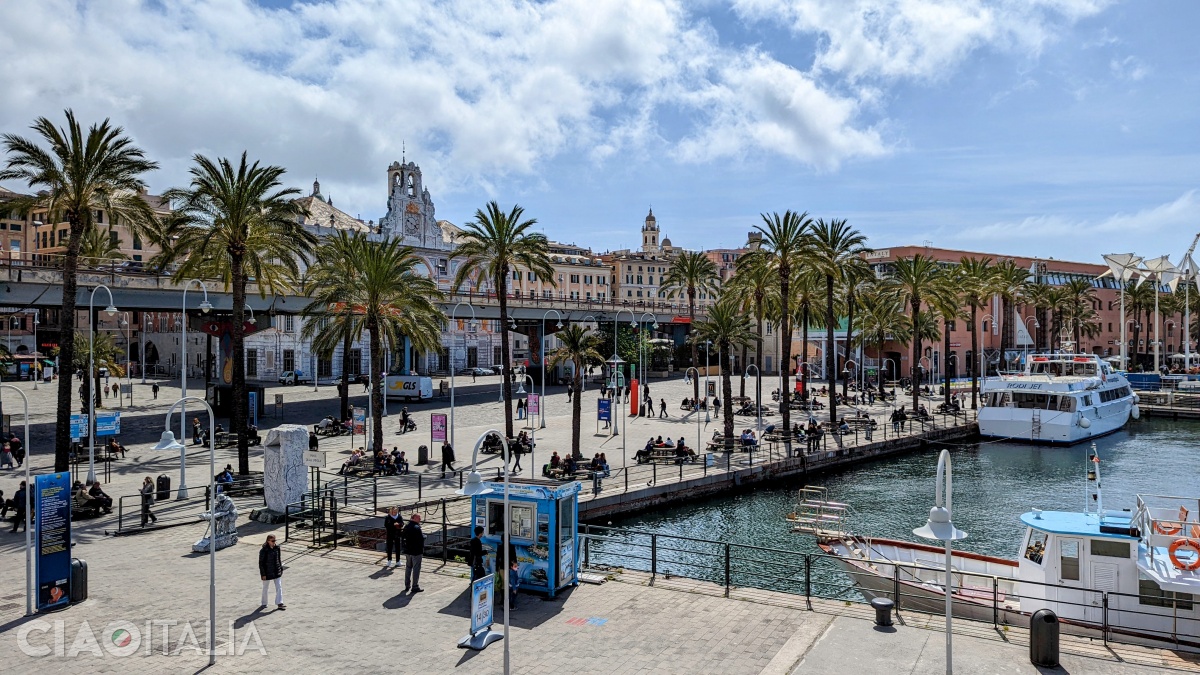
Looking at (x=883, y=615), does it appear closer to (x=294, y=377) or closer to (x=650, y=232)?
(x=294, y=377)

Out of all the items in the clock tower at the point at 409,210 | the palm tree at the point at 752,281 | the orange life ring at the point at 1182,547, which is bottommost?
the orange life ring at the point at 1182,547

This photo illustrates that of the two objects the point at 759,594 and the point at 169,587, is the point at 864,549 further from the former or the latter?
the point at 169,587

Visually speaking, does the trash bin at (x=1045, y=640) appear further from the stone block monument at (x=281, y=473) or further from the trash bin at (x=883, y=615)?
the stone block monument at (x=281, y=473)

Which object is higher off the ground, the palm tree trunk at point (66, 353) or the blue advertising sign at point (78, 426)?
the palm tree trunk at point (66, 353)

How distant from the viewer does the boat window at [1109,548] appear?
17.0 m

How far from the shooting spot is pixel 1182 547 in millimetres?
16766

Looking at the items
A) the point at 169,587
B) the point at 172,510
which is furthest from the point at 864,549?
the point at 172,510

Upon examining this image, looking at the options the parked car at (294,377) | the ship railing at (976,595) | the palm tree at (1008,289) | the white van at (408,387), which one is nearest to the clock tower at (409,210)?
the parked car at (294,377)

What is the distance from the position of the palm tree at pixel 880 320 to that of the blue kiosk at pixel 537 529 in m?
57.7

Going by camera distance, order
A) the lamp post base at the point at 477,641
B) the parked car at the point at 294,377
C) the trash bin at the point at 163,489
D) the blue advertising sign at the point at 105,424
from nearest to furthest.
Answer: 1. the lamp post base at the point at 477,641
2. the trash bin at the point at 163,489
3. the blue advertising sign at the point at 105,424
4. the parked car at the point at 294,377

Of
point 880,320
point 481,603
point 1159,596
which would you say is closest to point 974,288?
point 880,320

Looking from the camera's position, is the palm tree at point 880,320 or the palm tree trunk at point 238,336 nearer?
the palm tree trunk at point 238,336

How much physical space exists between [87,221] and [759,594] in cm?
2725

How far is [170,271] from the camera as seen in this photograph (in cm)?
5406
